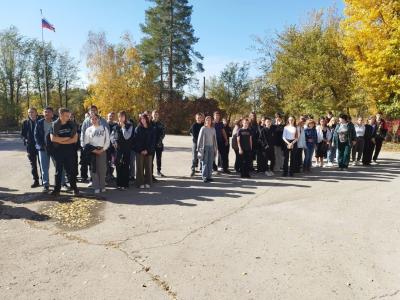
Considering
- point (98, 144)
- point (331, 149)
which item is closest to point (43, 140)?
point (98, 144)

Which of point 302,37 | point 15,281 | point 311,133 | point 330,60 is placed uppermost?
point 302,37

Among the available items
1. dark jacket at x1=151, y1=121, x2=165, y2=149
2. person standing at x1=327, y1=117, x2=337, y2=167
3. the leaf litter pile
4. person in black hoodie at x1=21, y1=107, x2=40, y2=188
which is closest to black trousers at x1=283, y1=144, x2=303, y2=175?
person standing at x1=327, y1=117, x2=337, y2=167

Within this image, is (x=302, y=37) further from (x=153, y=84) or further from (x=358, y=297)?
(x=358, y=297)

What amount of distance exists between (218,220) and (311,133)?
701cm

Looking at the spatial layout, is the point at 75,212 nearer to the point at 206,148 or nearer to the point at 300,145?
the point at 206,148

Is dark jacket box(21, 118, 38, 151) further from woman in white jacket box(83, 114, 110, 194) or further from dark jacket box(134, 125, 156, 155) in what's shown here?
dark jacket box(134, 125, 156, 155)

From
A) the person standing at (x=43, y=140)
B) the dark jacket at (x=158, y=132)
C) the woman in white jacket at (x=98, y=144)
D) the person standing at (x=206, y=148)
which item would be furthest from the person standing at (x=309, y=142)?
the person standing at (x=43, y=140)

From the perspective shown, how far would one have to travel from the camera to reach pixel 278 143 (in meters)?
12.1

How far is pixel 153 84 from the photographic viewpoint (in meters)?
41.8

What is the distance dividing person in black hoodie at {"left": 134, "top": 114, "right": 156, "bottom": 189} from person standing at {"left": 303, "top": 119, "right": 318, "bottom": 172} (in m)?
5.31

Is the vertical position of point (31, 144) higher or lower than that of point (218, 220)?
higher

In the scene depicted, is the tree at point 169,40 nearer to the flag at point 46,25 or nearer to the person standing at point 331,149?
the flag at point 46,25

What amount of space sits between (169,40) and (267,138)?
33764 millimetres

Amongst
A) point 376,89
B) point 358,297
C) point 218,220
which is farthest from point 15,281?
point 376,89
